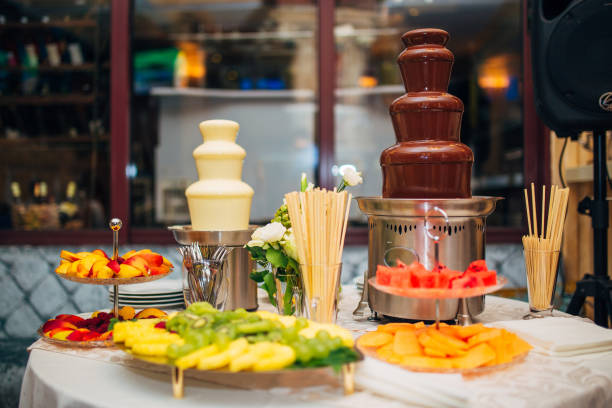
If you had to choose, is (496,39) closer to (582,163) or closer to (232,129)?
(582,163)

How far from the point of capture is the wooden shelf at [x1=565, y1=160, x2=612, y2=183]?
212cm

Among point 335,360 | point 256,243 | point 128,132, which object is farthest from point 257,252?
point 128,132

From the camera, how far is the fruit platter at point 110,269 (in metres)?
1.02

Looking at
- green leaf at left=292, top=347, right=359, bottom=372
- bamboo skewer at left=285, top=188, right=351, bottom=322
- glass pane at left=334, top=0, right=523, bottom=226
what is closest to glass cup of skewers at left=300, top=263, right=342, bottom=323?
bamboo skewer at left=285, top=188, right=351, bottom=322

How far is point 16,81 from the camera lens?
3.15 meters

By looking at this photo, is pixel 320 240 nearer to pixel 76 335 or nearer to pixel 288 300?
pixel 288 300

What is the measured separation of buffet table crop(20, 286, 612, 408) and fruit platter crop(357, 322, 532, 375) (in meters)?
0.02

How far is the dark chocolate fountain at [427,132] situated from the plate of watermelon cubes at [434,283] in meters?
0.29

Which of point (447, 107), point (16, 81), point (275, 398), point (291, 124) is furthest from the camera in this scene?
point (291, 124)

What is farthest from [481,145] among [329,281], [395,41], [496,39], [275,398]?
[275,398]

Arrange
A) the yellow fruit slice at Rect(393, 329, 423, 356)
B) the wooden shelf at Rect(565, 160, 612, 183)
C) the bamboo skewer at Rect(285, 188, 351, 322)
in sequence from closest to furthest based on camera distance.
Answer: the yellow fruit slice at Rect(393, 329, 423, 356)
the bamboo skewer at Rect(285, 188, 351, 322)
the wooden shelf at Rect(565, 160, 612, 183)

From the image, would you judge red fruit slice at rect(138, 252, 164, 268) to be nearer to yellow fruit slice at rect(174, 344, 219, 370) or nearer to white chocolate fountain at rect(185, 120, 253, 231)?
white chocolate fountain at rect(185, 120, 253, 231)

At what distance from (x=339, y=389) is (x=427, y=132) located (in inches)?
23.9

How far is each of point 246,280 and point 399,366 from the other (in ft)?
1.60
